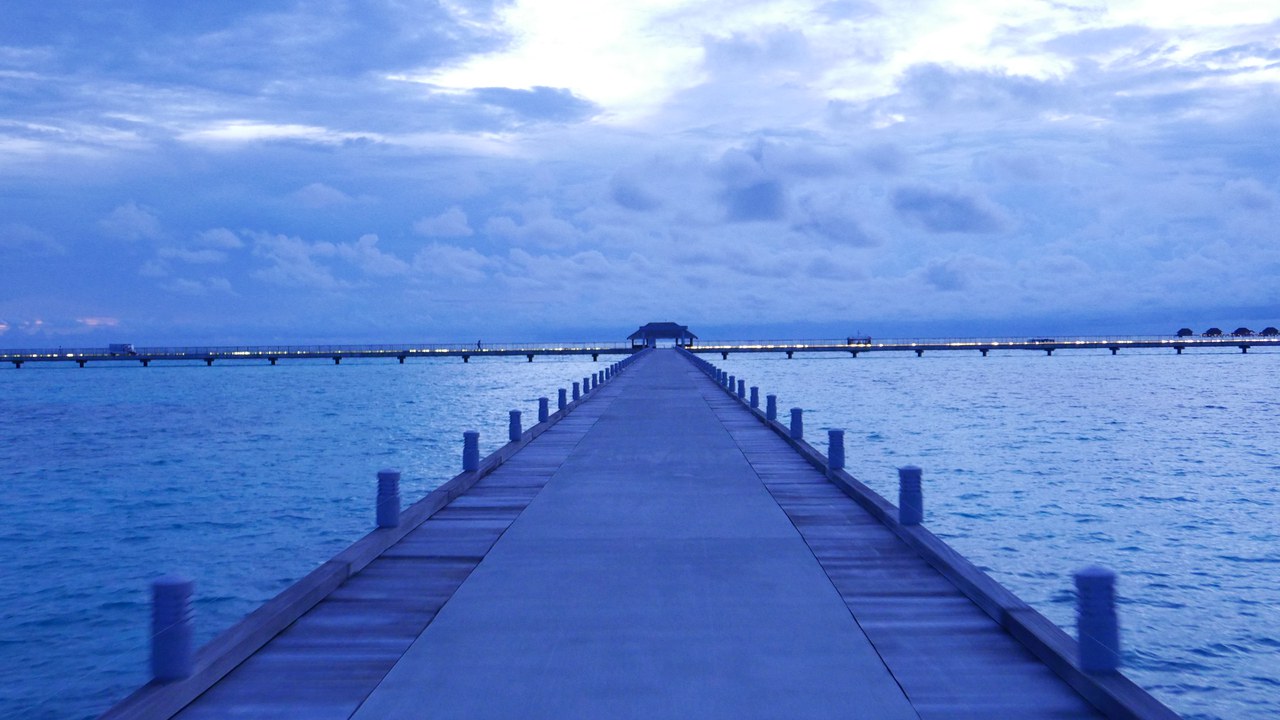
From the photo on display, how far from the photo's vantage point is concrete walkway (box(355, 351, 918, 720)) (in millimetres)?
6176

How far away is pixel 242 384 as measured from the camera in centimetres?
10394

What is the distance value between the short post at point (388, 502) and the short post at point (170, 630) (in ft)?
15.0

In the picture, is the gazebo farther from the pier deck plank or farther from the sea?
the pier deck plank

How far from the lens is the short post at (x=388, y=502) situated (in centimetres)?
1085

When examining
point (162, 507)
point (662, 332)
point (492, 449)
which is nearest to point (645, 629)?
point (162, 507)

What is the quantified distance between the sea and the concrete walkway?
6626 mm

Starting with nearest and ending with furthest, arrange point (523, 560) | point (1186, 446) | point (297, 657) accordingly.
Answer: point (297, 657) < point (523, 560) < point (1186, 446)

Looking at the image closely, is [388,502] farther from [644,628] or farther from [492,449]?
[492,449]

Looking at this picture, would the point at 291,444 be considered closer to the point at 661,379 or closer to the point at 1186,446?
the point at 661,379

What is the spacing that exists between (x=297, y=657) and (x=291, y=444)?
41.5 metres

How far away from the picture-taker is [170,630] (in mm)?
6113

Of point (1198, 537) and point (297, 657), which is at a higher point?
point (297, 657)

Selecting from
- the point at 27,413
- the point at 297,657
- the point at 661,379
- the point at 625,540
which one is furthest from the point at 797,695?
the point at 27,413

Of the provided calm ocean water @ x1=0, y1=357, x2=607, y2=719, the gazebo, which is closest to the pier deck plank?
calm ocean water @ x1=0, y1=357, x2=607, y2=719
